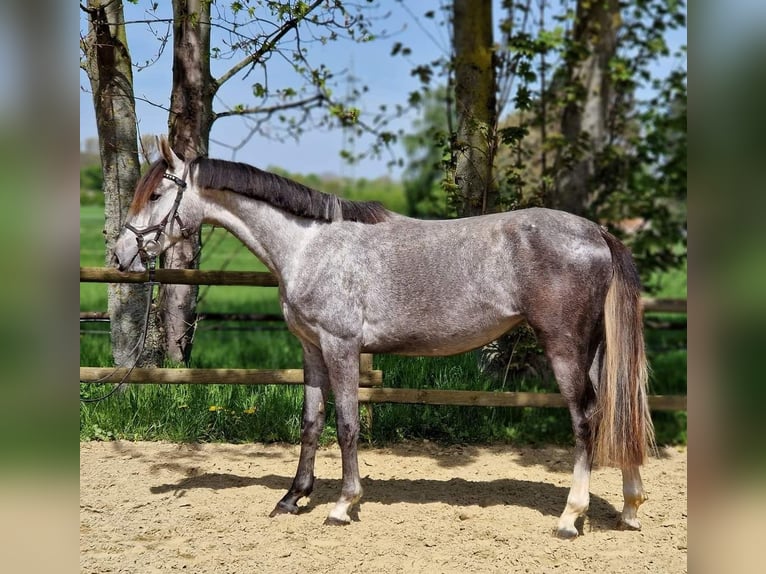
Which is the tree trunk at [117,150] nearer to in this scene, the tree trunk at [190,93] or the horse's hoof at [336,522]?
the tree trunk at [190,93]

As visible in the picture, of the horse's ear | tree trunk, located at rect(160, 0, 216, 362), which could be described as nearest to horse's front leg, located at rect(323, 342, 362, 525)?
the horse's ear

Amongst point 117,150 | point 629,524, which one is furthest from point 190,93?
point 629,524

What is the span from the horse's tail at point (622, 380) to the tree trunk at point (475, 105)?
2.28m

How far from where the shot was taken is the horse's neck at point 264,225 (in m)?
4.02

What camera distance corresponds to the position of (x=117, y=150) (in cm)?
599

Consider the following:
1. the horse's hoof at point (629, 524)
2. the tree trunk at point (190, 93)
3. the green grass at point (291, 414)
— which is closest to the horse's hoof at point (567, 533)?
the horse's hoof at point (629, 524)

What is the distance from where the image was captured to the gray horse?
3801 mm

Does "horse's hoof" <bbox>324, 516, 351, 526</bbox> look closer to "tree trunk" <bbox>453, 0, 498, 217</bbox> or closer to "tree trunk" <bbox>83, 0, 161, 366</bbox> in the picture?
"tree trunk" <bbox>83, 0, 161, 366</bbox>
